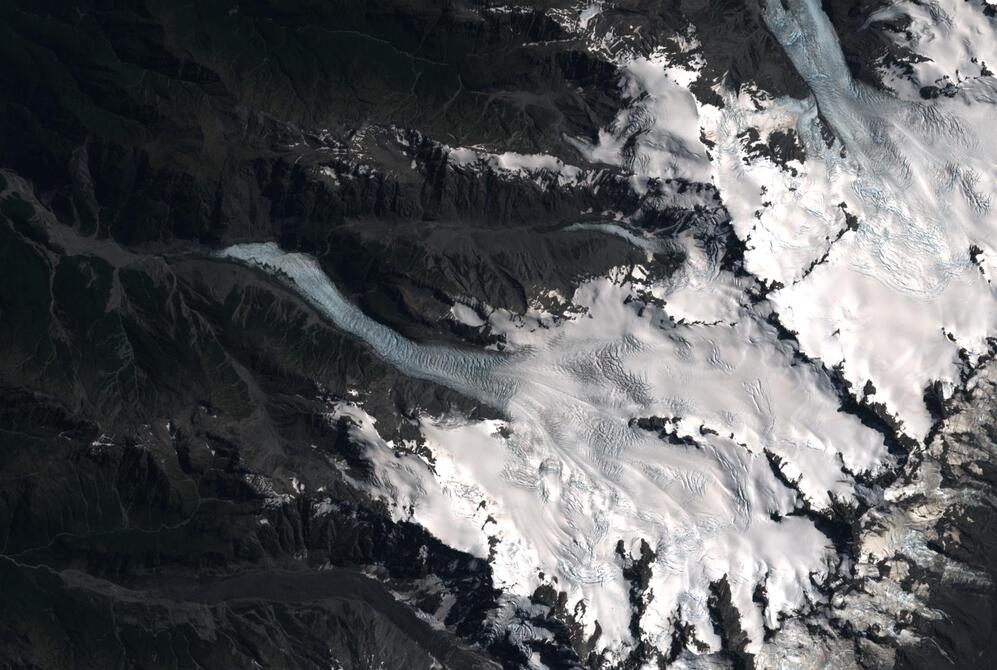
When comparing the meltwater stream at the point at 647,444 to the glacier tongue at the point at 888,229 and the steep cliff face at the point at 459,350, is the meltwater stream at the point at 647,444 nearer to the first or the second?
the steep cliff face at the point at 459,350

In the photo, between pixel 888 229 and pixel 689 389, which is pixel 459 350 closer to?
pixel 689 389

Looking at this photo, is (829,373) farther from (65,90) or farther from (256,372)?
(65,90)

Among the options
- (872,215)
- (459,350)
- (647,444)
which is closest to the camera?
(459,350)

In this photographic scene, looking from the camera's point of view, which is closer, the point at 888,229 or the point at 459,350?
the point at 459,350

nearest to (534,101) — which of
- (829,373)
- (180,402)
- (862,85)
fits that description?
(862,85)

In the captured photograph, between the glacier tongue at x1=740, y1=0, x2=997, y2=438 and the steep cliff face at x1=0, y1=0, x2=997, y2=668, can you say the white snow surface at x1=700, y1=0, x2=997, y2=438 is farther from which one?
the steep cliff face at x1=0, y1=0, x2=997, y2=668

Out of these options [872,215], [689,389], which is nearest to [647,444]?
[689,389]
